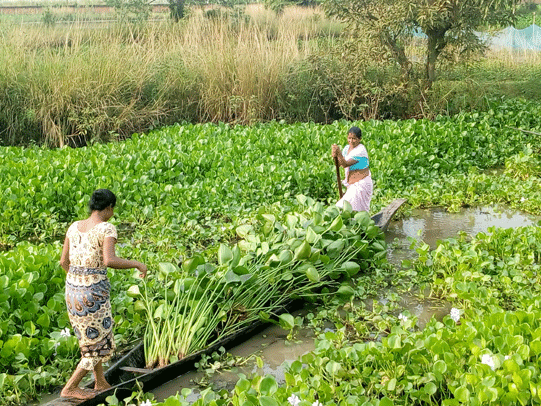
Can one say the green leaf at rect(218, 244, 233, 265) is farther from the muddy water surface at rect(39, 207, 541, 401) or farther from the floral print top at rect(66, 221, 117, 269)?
the floral print top at rect(66, 221, 117, 269)

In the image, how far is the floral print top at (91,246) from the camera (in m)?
4.32

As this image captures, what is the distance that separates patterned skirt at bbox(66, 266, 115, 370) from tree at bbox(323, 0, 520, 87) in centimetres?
1041

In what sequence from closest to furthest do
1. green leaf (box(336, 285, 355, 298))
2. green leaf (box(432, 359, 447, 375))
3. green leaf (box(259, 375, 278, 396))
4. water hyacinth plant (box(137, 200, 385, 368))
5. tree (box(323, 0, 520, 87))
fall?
green leaf (box(259, 375, 278, 396))
green leaf (box(432, 359, 447, 375))
water hyacinth plant (box(137, 200, 385, 368))
green leaf (box(336, 285, 355, 298))
tree (box(323, 0, 520, 87))

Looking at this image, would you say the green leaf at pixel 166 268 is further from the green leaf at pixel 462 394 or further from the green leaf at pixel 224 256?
the green leaf at pixel 462 394

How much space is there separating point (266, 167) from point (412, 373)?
5467 mm

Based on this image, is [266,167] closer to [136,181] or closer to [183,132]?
[136,181]

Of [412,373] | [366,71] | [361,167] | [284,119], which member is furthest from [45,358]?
[366,71]

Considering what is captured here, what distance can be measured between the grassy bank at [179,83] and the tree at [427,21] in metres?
0.52

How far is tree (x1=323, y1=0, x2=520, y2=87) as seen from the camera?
13.4 metres

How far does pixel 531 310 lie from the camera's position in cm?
484

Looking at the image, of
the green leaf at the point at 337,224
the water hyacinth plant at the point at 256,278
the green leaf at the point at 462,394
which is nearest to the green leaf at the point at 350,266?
the water hyacinth plant at the point at 256,278

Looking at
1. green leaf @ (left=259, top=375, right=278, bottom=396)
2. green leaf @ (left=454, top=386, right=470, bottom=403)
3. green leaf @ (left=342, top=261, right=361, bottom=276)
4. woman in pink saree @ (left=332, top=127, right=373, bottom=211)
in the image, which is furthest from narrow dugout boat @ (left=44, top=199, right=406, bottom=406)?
woman in pink saree @ (left=332, top=127, right=373, bottom=211)

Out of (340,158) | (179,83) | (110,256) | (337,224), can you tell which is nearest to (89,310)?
(110,256)

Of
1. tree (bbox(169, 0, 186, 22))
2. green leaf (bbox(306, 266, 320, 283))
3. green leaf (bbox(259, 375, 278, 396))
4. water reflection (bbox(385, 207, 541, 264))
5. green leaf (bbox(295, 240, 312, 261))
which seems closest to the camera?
green leaf (bbox(259, 375, 278, 396))
